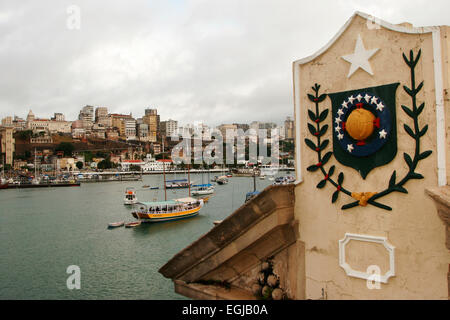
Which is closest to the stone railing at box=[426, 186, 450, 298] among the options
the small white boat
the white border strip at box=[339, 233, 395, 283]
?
the white border strip at box=[339, 233, 395, 283]

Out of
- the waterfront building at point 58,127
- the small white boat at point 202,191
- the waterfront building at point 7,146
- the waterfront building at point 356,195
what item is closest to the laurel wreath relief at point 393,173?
the waterfront building at point 356,195

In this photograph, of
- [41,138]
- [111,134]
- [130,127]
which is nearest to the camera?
[41,138]

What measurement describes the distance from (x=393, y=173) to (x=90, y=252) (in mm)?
23570

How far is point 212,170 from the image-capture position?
120062 mm

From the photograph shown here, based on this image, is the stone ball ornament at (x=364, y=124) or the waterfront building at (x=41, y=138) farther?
the waterfront building at (x=41, y=138)

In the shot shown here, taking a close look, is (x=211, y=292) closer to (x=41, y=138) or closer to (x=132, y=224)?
(x=132, y=224)

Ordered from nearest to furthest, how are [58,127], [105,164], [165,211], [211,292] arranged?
[211,292], [165,211], [105,164], [58,127]

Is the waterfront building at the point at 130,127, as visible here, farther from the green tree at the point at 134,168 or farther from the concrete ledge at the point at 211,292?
the concrete ledge at the point at 211,292

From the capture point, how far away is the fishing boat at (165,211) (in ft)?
108

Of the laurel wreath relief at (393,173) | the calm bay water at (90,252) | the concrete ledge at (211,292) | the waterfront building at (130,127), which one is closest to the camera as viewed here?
the laurel wreath relief at (393,173)

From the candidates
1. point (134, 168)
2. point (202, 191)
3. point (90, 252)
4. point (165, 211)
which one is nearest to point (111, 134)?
point (134, 168)

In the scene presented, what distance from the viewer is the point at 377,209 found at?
9.45ft
